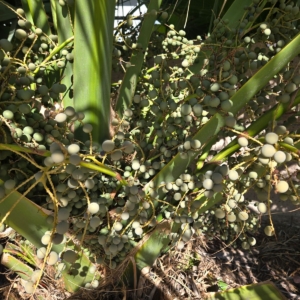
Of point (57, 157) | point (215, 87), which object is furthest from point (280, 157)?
point (57, 157)

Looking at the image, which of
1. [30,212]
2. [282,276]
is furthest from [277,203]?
[30,212]

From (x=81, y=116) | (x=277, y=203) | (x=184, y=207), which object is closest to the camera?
(x=81, y=116)

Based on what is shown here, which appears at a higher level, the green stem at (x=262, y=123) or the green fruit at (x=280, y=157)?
the green stem at (x=262, y=123)

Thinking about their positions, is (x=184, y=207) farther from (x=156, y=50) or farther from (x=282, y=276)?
(x=282, y=276)

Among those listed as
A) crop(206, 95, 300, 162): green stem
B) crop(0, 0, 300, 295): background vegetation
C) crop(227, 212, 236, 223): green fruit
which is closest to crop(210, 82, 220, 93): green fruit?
crop(0, 0, 300, 295): background vegetation

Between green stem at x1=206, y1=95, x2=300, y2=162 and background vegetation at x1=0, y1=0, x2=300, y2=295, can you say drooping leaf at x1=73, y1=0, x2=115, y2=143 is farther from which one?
green stem at x1=206, y1=95, x2=300, y2=162

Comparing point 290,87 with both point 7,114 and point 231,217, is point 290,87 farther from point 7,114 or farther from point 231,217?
point 7,114

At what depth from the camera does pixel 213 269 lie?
1003 millimetres

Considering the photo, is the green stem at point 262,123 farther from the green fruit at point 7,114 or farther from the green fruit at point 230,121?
the green fruit at point 7,114

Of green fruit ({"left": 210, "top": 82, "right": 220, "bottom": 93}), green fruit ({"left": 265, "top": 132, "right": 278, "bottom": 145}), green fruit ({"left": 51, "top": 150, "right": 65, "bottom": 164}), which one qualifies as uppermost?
green fruit ({"left": 210, "top": 82, "right": 220, "bottom": 93})

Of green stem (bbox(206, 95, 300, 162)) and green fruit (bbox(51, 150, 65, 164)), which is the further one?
green stem (bbox(206, 95, 300, 162))

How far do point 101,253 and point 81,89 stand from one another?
0.33 meters

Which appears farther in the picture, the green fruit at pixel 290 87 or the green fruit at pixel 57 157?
the green fruit at pixel 290 87

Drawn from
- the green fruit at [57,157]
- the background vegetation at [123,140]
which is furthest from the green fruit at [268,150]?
the green fruit at [57,157]
